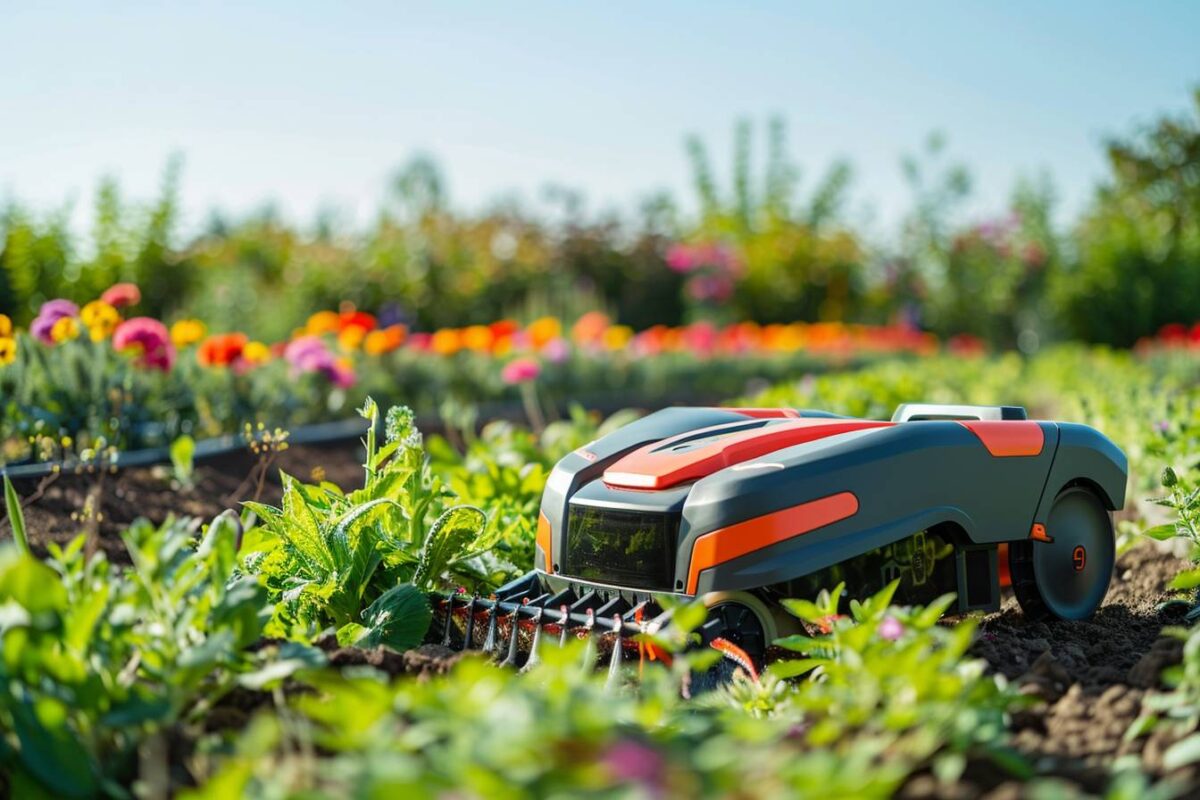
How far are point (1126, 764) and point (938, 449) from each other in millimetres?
1220

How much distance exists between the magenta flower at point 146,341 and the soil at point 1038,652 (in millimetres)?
487

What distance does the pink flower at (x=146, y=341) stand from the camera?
4973 millimetres

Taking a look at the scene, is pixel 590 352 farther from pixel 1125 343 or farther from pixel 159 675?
pixel 1125 343

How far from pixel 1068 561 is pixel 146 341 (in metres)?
3.61

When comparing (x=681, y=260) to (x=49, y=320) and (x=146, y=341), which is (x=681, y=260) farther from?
(x=49, y=320)

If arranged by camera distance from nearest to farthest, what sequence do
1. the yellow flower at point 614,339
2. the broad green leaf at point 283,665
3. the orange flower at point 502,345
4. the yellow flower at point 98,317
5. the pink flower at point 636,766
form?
the pink flower at point 636,766
the broad green leaf at point 283,665
the yellow flower at point 98,317
the orange flower at point 502,345
the yellow flower at point 614,339

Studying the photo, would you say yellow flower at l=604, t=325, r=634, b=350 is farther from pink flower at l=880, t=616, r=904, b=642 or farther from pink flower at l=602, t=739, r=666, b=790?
pink flower at l=602, t=739, r=666, b=790

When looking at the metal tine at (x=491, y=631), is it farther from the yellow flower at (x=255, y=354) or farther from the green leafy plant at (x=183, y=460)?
the yellow flower at (x=255, y=354)

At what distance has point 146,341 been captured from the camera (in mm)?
5016

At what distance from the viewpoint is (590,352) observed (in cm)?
1026

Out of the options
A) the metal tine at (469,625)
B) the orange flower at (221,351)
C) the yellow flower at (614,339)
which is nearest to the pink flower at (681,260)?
the yellow flower at (614,339)

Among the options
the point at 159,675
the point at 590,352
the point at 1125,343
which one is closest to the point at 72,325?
the point at 159,675

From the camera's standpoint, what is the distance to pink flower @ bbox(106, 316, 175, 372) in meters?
4.97

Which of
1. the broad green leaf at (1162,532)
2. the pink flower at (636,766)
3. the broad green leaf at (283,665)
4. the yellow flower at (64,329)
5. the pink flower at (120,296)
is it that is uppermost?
the pink flower at (120,296)
